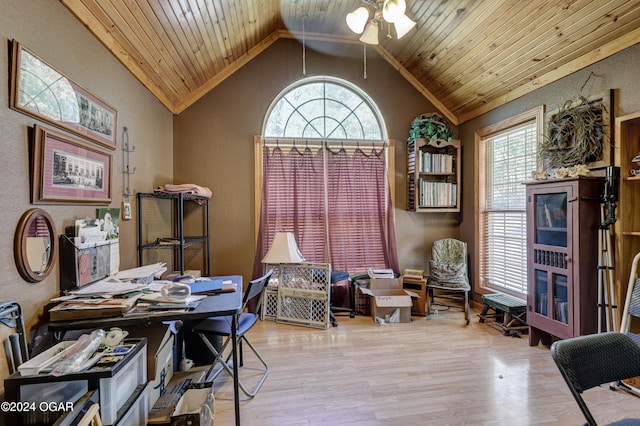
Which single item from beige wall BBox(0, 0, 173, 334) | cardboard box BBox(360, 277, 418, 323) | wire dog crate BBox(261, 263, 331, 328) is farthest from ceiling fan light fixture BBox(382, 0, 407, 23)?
cardboard box BBox(360, 277, 418, 323)

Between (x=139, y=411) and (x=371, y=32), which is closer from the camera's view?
(x=139, y=411)

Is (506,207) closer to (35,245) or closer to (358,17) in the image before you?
(358,17)

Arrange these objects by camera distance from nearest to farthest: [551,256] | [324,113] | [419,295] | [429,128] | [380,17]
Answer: [380,17] → [551,256] → [419,295] → [429,128] → [324,113]

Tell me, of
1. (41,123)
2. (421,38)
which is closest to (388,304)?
(421,38)

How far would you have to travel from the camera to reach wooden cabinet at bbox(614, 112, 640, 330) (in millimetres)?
2262

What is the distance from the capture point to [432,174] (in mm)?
3973

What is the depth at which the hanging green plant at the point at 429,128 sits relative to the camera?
3.90 meters

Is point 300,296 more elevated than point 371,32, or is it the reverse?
point 371,32

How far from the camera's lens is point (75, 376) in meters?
1.13

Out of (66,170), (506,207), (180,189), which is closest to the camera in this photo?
(66,170)

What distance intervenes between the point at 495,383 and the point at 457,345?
639mm

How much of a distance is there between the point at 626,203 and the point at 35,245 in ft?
12.4

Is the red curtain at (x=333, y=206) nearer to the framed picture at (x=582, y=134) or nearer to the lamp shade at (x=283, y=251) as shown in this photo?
the lamp shade at (x=283, y=251)

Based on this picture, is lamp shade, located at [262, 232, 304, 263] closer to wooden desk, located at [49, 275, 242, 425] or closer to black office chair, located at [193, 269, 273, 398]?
black office chair, located at [193, 269, 273, 398]
